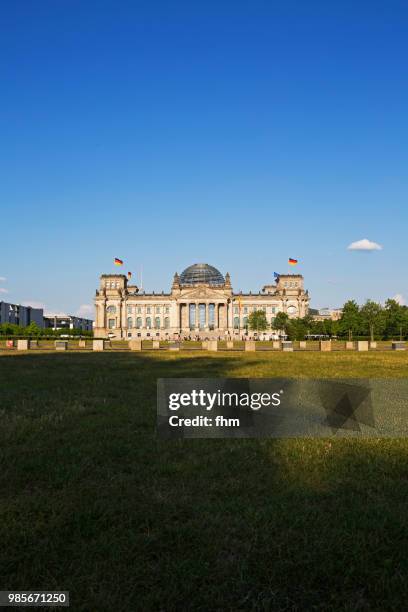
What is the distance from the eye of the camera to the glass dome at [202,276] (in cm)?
17300

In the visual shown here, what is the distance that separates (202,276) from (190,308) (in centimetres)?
1767

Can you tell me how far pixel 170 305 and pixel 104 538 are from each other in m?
158

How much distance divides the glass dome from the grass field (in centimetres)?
16283

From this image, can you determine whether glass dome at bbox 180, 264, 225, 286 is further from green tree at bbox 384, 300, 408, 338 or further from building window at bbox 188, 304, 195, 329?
green tree at bbox 384, 300, 408, 338

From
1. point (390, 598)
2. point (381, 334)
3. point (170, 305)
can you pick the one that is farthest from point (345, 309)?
point (390, 598)

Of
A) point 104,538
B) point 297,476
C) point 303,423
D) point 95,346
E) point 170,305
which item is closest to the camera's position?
point 104,538

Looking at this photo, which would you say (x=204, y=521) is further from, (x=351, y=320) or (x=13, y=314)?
(x=13, y=314)

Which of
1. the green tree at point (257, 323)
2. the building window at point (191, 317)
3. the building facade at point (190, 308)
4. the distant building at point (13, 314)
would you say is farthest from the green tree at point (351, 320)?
the distant building at point (13, 314)

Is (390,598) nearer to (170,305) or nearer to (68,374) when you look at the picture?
(68,374)

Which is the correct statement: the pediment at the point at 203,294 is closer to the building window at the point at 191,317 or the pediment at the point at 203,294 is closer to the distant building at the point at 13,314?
the building window at the point at 191,317

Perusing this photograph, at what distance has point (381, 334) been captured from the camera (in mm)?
91625

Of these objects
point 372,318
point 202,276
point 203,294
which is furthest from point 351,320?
point 202,276

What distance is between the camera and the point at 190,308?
16162 centimetres

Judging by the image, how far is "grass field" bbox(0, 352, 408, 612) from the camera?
385 cm
